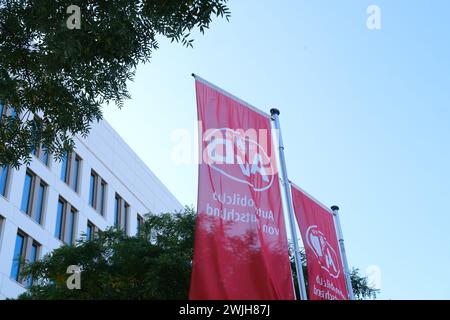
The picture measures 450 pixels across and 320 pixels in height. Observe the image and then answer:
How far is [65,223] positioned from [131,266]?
16.1 m

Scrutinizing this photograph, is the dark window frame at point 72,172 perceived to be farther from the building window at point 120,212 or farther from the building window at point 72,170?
the building window at point 120,212

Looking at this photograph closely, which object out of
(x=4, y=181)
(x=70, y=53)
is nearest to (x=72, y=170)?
(x=4, y=181)

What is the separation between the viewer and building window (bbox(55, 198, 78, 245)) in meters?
32.1

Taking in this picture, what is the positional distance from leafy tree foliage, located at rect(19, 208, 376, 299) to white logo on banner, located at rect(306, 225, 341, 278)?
196 inches

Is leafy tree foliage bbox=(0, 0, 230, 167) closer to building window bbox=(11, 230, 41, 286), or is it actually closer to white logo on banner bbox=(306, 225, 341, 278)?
white logo on banner bbox=(306, 225, 341, 278)

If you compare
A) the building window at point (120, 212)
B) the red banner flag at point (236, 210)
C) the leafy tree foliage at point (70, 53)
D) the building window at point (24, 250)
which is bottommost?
the red banner flag at point (236, 210)

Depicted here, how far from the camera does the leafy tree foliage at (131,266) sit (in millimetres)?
16203

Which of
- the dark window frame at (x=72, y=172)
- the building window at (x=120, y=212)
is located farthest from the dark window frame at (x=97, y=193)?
the building window at (x=120, y=212)

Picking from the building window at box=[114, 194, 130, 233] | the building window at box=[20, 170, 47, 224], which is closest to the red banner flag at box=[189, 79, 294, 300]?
the building window at box=[20, 170, 47, 224]

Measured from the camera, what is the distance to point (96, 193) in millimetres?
36438

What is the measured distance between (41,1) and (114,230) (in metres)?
11.3

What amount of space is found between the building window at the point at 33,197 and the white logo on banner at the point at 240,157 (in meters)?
21.8

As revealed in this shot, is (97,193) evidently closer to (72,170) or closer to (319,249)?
(72,170)

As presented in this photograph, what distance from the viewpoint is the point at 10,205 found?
2820cm
